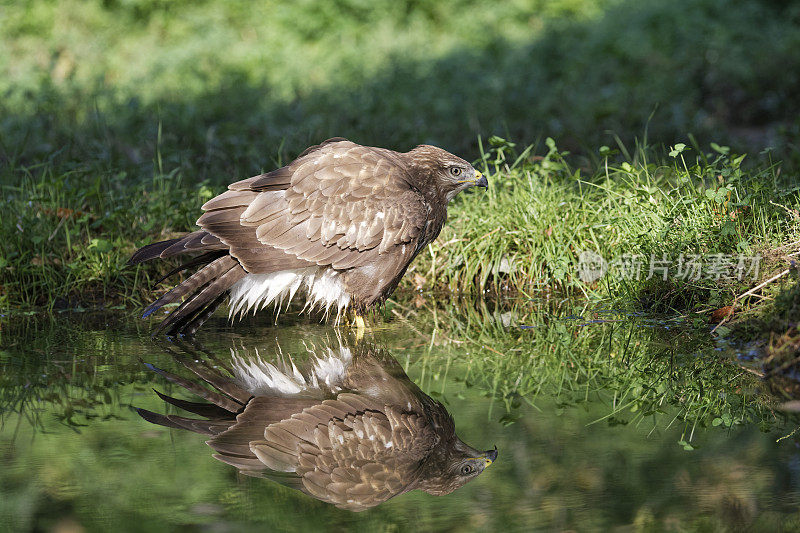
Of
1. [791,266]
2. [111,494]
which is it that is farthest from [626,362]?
[111,494]

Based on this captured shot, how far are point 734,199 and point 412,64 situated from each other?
7.24 metres

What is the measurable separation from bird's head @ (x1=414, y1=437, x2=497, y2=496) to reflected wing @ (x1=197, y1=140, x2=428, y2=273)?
76.1 inches

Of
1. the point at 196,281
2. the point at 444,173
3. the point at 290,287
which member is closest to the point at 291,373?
the point at 196,281

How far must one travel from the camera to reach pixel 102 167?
312 inches

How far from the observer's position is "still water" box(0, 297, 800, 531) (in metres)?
3.18

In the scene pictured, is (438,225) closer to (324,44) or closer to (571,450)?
(571,450)

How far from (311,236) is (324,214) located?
0.15 meters

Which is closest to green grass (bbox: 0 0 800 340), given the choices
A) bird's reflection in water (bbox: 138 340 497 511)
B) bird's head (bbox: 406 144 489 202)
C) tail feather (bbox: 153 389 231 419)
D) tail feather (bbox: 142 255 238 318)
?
bird's head (bbox: 406 144 489 202)

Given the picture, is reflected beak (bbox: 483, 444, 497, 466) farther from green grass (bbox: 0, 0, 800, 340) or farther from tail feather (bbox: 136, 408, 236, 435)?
green grass (bbox: 0, 0, 800, 340)

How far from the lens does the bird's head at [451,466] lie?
136 inches

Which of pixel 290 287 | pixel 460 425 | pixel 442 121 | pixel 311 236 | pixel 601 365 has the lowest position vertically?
pixel 442 121

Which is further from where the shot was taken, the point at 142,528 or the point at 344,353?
the point at 344,353

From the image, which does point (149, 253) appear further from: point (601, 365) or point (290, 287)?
point (601, 365)

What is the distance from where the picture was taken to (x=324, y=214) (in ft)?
18.2
